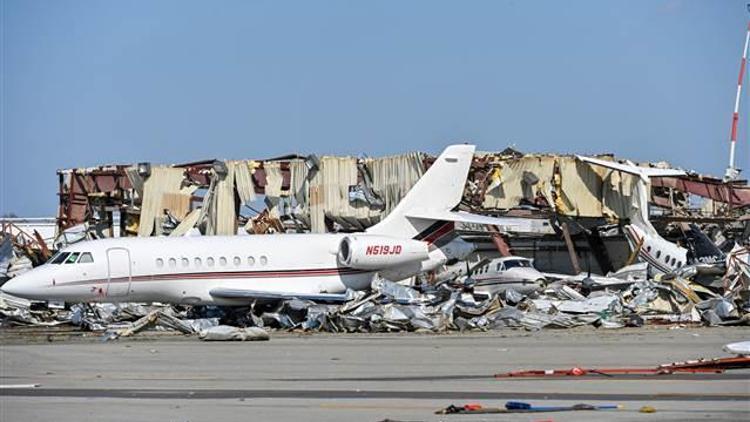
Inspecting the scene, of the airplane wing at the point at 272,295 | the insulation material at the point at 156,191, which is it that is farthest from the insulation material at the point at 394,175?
the airplane wing at the point at 272,295

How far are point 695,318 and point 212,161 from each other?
2407 centimetres

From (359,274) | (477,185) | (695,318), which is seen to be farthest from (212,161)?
(695,318)

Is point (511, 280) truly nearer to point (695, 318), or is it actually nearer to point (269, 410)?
point (695, 318)

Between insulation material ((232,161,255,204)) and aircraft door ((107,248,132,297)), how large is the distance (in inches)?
622

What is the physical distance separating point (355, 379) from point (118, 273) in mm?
14888

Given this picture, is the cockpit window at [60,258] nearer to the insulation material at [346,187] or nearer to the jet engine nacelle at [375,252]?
the jet engine nacelle at [375,252]

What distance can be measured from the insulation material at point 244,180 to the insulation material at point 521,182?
919 centimetres

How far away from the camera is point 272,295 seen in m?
31.2

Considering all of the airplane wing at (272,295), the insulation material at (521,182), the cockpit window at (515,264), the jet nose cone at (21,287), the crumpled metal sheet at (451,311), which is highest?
the insulation material at (521,182)

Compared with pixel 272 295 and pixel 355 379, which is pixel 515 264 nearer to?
pixel 272 295

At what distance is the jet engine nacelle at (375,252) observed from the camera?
108 feet

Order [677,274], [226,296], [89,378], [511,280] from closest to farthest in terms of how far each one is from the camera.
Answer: [89,378], [226,296], [677,274], [511,280]

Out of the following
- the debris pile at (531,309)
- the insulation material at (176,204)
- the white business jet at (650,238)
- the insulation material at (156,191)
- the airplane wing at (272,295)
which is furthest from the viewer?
the insulation material at (176,204)

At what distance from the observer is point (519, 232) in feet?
154
